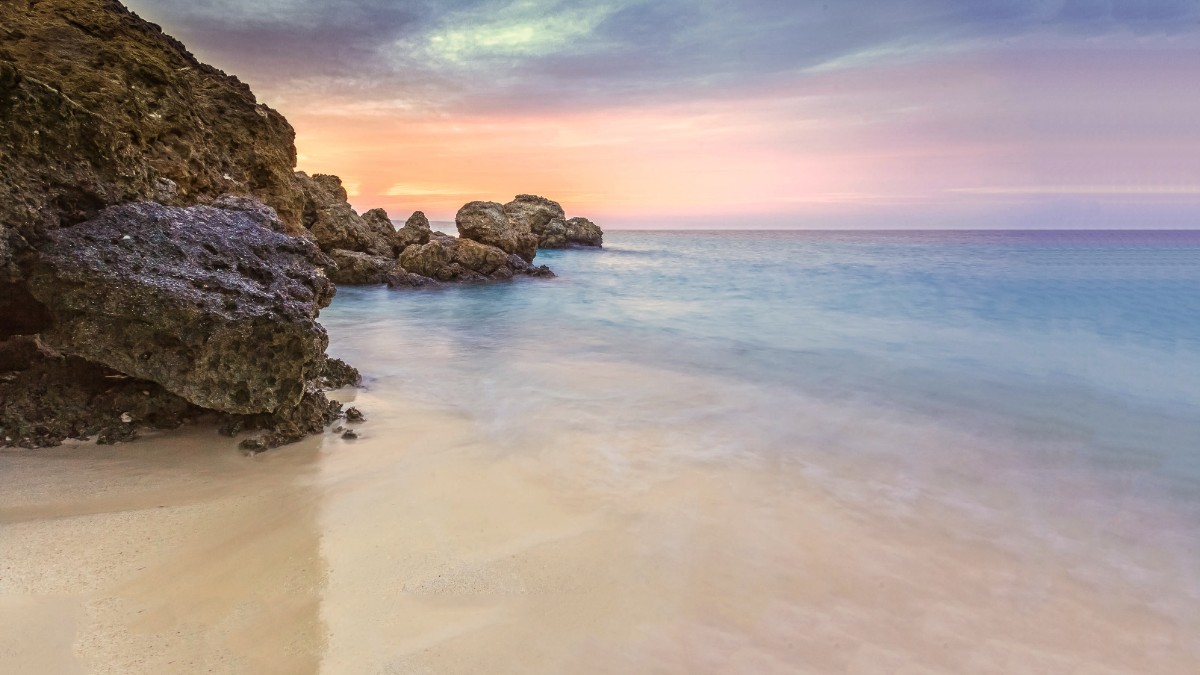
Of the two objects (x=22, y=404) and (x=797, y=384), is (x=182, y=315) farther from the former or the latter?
(x=797, y=384)

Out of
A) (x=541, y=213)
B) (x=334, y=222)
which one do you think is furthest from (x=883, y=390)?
(x=541, y=213)

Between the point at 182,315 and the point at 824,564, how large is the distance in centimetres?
378

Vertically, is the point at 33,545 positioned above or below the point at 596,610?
above

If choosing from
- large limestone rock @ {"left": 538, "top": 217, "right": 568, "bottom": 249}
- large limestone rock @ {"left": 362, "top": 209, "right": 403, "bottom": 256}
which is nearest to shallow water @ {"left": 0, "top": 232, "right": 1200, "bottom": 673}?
large limestone rock @ {"left": 362, "top": 209, "right": 403, "bottom": 256}

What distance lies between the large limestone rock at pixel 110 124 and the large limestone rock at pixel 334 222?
1002cm

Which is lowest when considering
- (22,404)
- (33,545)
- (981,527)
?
(981,527)

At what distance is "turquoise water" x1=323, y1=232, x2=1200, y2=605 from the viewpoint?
12.8ft

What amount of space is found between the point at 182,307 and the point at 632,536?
112 inches

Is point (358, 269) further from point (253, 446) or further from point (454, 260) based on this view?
point (253, 446)

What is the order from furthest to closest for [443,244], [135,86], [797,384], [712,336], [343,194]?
[343,194], [443,244], [712,336], [797,384], [135,86]

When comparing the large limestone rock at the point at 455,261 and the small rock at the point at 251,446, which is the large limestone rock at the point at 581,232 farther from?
the small rock at the point at 251,446

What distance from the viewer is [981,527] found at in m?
3.48

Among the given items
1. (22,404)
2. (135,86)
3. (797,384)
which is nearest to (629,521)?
(22,404)

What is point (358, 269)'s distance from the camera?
1614cm
